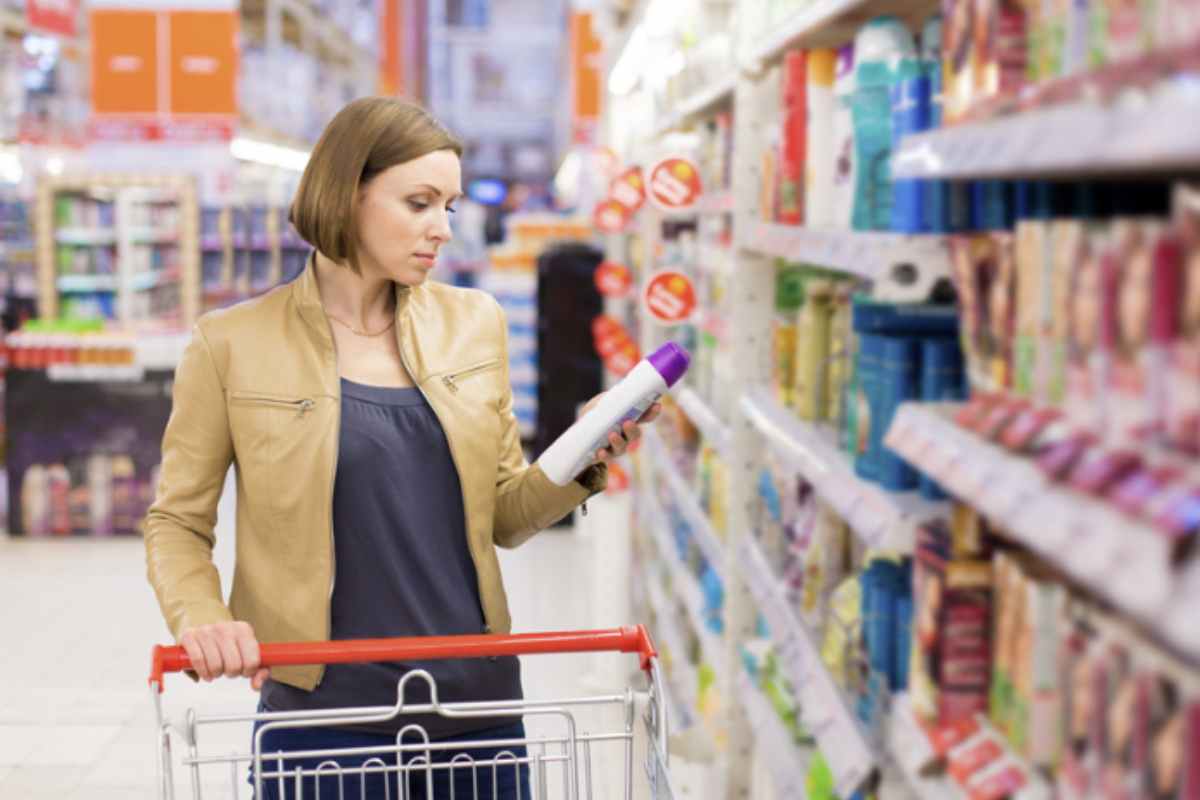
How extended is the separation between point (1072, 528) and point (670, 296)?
322 cm

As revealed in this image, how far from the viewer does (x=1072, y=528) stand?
110cm

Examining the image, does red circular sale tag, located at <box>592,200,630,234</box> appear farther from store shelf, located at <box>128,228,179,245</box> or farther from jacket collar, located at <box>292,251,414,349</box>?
store shelf, located at <box>128,228,179,245</box>

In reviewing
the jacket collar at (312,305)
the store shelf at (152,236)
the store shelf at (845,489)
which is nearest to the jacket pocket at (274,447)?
the jacket collar at (312,305)

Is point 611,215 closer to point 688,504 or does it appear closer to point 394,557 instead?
point 688,504

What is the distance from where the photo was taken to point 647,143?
630 centimetres

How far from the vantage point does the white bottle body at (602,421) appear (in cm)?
228

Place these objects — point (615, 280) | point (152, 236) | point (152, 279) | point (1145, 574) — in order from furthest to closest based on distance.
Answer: point (152, 279), point (152, 236), point (615, 280), point (1145, 574)

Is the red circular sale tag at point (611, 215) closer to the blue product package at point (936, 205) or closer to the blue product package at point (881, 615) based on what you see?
the blue product package at point (881, 615)

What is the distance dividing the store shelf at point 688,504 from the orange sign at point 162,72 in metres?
8.52

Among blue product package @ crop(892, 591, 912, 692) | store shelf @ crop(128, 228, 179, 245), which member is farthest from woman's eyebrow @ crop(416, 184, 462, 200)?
store shelf @ crop(128, 228, 179, 245)

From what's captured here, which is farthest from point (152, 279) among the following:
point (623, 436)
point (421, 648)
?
point (421, 648)

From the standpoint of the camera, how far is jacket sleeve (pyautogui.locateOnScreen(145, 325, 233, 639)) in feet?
7.47

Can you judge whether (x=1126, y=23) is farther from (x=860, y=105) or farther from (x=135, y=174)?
(x=135, y=174)

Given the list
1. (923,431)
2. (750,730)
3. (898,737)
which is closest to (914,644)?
(898,737)
